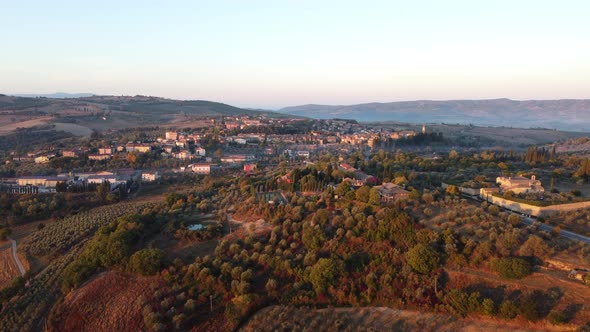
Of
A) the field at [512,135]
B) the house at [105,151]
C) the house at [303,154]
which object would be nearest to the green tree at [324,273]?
the house at [303,154]

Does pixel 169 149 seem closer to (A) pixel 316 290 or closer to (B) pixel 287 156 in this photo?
(B) pixel 287 156

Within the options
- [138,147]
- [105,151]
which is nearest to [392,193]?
[138,147]

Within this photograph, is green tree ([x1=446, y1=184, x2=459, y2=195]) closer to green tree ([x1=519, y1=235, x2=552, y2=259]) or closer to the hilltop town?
the hilltop town

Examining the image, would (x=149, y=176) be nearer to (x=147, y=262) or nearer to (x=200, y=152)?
(x=200, y=152)

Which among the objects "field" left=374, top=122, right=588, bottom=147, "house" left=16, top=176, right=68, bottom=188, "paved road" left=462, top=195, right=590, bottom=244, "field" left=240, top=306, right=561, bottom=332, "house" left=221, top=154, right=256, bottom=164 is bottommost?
"field" left=240, top=306, right=561, bottom=332

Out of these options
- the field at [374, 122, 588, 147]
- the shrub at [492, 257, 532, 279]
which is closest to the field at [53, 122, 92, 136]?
the field at [374, 122, 588, 147]
